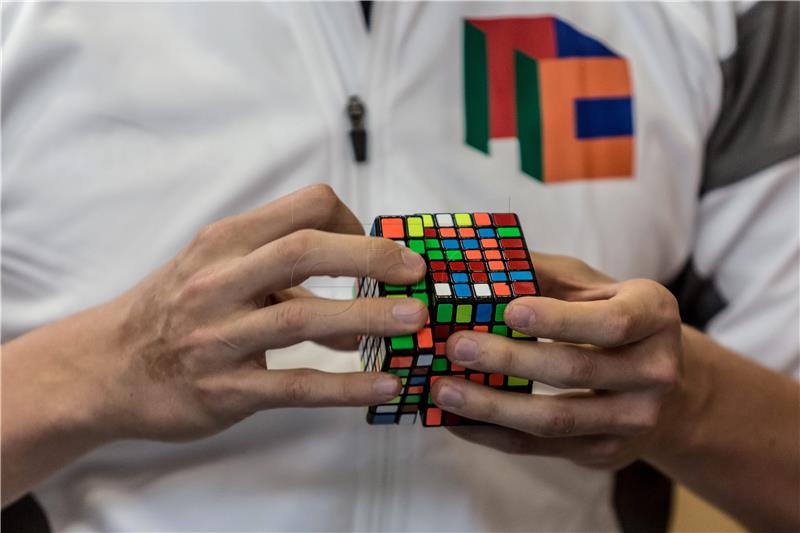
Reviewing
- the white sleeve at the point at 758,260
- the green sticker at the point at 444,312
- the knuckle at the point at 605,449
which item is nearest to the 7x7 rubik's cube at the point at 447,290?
the green sticker at the point at 444,312

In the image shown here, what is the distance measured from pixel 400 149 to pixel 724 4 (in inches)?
15.1

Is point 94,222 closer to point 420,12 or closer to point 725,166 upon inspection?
point 420,12

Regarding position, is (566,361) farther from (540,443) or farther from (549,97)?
(549,97)

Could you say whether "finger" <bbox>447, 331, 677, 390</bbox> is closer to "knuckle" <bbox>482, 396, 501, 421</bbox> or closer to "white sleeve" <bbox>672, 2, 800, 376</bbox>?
"knuckle" <bbox>482, 396, 501, 421</bbox>

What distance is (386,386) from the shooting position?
45cm

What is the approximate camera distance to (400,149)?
0.61 metres

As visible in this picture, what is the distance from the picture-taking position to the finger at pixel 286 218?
1.55 feet

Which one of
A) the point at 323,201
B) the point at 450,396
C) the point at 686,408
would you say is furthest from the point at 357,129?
the point at 686,408

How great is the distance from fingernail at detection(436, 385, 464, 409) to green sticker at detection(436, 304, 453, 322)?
5 cm

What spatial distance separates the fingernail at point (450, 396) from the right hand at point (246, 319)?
0.03 metres

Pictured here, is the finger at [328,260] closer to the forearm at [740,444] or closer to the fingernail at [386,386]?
the fingernail at [386,386]

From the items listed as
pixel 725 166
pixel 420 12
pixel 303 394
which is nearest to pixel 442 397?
pixel 303 394

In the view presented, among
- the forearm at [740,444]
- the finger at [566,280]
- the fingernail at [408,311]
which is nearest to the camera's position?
the fingernail at [408,311]

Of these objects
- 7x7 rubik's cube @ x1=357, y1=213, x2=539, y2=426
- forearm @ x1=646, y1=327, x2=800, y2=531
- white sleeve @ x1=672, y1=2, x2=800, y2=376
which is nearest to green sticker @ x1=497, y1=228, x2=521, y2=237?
7x7 rubik's cube @ x1=357, y1=213, x2=539, y2=426
